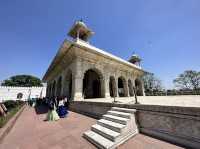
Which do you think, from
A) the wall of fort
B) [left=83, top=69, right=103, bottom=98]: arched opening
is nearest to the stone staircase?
[left=83, top=69, right=103, bottom=98]: arched opening

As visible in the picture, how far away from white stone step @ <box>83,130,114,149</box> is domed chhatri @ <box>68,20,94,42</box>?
14.7 m

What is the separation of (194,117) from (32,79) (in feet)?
262

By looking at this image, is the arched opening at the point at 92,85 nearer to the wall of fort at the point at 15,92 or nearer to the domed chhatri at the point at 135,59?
the domed chhatri at the point at 135,59

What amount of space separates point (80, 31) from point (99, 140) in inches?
763

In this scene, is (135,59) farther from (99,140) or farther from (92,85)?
(99,140)

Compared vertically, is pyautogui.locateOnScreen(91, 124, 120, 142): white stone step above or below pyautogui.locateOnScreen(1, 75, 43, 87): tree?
below

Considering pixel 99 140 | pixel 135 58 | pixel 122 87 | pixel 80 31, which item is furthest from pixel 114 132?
pixel 135 58

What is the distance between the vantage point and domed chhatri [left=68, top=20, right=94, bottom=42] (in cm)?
1770

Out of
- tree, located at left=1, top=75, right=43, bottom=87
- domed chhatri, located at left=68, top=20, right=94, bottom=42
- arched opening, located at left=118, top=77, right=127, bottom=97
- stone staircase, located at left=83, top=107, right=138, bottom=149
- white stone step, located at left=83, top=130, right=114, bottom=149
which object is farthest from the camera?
tree, located at left=1, top=75, right=43, bottom=87

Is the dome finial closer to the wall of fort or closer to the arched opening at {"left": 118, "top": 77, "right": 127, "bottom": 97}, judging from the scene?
the arched opening at {"left": 118, "top": 77, "right": 127, "bottom": 97}

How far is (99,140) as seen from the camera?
3.81 meters

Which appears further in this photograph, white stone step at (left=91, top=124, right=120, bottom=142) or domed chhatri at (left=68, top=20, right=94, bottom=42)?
domed chhatri at (left=68, top=20, right=94, bottom=42)

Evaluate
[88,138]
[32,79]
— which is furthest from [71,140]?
[32,79]

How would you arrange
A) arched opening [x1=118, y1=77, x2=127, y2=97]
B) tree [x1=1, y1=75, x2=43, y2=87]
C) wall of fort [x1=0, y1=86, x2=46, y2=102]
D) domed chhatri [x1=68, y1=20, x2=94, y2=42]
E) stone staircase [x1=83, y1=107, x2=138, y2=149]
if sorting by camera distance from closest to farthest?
stone staircase [x1=83, y1=107, x2=138, y2=149], domed chhatri [x1=68, y1=20, x2=94, y2=42], arched opening [x1=118, y1=77, x2=127, y2=97], wall of fort [x1=0, y1=86, x2=46, y2=102], tree [x1=1, y1=75, x2=43, y2=87]
